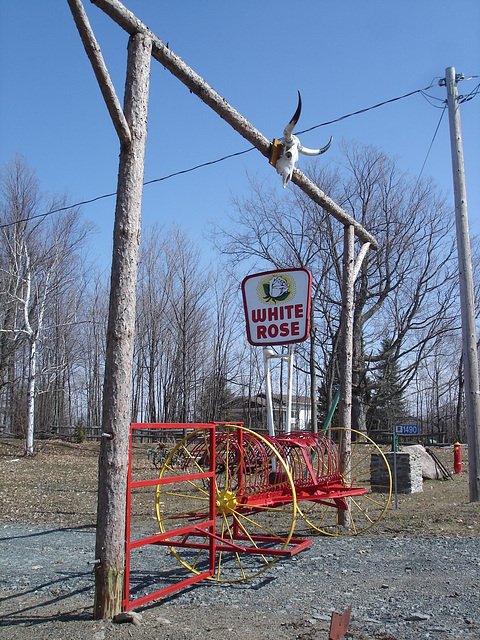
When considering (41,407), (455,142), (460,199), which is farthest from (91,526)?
(41,407)

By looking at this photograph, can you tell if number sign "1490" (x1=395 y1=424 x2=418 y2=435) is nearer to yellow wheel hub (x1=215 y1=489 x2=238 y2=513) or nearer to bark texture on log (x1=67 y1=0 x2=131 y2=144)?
yellow wheel hub (x1=215 y1=489 x2=238 y2=513)

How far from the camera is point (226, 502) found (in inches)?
212

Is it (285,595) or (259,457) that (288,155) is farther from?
(285,595)

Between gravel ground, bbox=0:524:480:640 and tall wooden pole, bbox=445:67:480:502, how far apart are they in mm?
3229

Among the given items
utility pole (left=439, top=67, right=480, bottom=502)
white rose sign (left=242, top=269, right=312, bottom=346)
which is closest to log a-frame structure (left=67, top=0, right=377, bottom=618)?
white rose sign (left=242, top=269, right=312, bottom=346)

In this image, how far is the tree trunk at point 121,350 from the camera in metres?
3.94

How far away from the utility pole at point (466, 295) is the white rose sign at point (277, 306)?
4457 millimetres

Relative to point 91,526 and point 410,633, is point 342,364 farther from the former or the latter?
point 410,633

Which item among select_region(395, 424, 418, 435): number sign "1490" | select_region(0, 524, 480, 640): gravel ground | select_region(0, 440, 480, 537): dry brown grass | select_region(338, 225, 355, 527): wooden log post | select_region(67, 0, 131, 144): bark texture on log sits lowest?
select_region(0, 440, 480, 537): dry brown grass

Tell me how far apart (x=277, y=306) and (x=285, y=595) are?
3521 mm

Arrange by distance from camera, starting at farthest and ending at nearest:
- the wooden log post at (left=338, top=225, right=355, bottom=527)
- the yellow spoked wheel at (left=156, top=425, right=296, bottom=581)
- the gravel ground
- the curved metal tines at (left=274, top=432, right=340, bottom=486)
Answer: the wooden log post at (left=338, top=225, right=355, bottom=527), the curved metal tines at (left=274, top=432, right=340, bottom=486), the yellow spoked wheel at (left=156, top=425, right=296, bottom=581), the gravel ground

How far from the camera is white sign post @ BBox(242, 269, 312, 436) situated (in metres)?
7.12

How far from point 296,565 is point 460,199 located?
7.66 metres

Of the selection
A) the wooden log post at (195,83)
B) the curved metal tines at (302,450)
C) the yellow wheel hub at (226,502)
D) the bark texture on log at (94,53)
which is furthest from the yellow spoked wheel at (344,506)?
the bark texture on log at (94,53)
